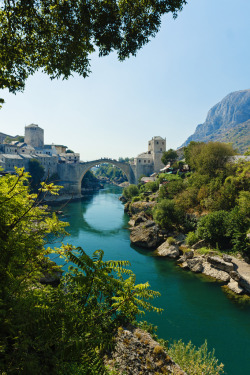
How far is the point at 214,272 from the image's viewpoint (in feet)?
40.8

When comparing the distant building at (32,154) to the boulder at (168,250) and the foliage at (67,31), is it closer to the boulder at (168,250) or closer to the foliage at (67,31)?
the boulder at (168,250)

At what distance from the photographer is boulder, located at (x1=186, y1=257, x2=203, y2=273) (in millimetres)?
13078

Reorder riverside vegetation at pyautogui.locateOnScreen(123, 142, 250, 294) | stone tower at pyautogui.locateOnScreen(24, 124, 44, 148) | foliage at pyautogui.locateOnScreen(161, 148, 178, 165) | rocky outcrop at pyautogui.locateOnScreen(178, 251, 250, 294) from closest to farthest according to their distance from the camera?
rocky outcrop at pyautogui.locateOnScreen(178, 251, 250, 294) → riverside vegetation at pyautogui.locateOnScreen(123, 142, 250, 294) → foliage at pyautogui.locateOnScreen(161, 148, 178, 165) → stone tower at pyautogui.locateOnScreen(24, 124, 44, 148)

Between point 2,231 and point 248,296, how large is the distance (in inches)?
456

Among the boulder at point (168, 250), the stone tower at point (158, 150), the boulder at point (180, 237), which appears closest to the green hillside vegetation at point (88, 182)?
the stone tower at point (158, 150)

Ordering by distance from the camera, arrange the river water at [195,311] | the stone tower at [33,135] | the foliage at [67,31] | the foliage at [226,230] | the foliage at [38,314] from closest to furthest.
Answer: the foliage at [38,314] < the foliage at [67,31] < the river water at [195,311] < the foliage at [226,230] < the stone tower at [33,135]

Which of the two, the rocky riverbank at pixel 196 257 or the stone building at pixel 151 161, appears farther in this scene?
the stone building at pixel 151 161

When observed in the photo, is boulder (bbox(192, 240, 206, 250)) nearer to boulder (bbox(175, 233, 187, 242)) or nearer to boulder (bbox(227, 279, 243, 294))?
boulder (bbox(175, 233, 187, 242))

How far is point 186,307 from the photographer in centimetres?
1014

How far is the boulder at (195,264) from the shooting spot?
13078 mm

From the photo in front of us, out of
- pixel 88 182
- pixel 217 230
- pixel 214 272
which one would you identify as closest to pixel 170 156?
pixel 217 230

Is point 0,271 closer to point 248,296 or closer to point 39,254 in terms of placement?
point 39,254

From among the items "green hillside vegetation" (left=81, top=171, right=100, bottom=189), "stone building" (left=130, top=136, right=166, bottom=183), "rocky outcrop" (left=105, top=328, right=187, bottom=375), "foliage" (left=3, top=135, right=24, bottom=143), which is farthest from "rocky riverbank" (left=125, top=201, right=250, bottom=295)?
"foliage" (left=3, top=135, right=24, bottom=143)

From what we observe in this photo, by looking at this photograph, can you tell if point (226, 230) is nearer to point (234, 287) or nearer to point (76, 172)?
point (234, 287)
